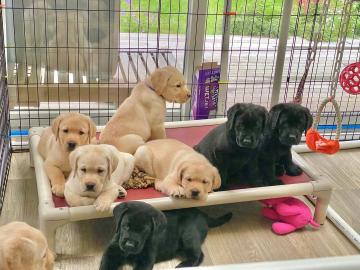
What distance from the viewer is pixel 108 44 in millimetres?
3654

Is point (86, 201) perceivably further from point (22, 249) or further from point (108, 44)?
point (108, 44)

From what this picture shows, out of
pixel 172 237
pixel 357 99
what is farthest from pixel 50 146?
pixel 357 99

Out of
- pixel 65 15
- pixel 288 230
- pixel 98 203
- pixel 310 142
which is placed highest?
pixel 65 15

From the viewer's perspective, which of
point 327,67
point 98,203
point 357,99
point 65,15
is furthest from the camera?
point 327,67

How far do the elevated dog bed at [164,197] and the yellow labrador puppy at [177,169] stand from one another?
2.2 inches

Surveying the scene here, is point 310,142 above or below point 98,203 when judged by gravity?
above

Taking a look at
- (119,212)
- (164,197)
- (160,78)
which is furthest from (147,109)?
(119,212)

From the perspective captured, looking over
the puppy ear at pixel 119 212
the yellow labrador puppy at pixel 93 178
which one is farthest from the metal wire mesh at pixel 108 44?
the puppy ear at pixel 119 212

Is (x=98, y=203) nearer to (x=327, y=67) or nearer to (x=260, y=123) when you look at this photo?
(x=260, y=123)

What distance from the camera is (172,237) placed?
2436 millimetres

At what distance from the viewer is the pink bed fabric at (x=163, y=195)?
2.54 meters

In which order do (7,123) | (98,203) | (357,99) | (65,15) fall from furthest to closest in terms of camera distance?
(357,99) → (65,15) → (7,123) → (98,203)

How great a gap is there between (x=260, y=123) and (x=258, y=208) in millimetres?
567

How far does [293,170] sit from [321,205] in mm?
251
